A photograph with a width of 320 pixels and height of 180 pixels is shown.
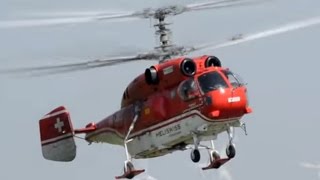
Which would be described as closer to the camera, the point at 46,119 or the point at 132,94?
the point at 132,94

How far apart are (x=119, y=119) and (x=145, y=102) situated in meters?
2.06

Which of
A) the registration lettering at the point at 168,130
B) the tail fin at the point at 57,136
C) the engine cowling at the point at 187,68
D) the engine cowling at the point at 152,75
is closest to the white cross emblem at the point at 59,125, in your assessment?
the tail fin at the point at 57,136

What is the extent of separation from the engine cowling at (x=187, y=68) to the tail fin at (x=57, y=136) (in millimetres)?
6408

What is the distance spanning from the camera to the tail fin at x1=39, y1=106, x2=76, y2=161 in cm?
4572

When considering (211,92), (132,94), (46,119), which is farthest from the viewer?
(46,119)

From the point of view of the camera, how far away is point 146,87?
42.6 meters

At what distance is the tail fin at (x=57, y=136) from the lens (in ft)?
150

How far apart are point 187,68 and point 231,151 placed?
316cm

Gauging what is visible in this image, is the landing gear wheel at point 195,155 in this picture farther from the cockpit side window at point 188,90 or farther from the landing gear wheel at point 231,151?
the cockpit side window at point 188,90

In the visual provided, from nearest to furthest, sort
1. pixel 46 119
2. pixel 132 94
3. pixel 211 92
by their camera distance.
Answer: pixel 211 92, pixel 132 94, pixel 46 119

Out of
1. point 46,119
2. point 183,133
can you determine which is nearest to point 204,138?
point 183,133

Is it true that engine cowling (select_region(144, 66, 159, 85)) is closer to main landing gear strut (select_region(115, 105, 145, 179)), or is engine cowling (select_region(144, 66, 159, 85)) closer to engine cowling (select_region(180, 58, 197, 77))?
engine cowling (select_region(180, 58, 197, 77))

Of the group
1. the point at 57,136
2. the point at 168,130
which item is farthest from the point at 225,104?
the point at 57,136

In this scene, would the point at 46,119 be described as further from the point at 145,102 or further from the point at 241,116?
the point at 241,116
